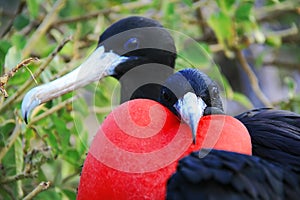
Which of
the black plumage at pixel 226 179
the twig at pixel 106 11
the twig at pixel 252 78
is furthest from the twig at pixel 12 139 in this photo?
the twig at pixel 252 78

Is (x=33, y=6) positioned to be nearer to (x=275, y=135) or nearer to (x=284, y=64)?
(x=275, y=135)

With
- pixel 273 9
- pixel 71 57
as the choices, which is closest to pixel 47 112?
pixel 71 57

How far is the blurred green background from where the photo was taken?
154cm

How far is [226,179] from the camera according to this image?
42.3 inches

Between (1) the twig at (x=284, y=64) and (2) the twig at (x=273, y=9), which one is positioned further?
(1) the twig at (x=284, y=64)

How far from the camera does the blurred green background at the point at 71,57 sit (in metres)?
1.54

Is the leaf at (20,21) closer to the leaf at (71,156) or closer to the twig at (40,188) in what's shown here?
the leaf at (71,156)

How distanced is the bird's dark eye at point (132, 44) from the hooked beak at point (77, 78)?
0.11ft

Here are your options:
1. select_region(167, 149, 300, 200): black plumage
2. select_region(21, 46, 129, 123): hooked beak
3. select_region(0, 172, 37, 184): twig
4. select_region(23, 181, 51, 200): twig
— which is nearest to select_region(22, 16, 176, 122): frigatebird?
select_region(21, 46, 129, 123): hooked beak

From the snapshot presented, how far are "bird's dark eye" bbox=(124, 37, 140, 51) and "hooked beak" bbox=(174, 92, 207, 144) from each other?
0.60 metres

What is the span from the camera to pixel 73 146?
5.66 feet

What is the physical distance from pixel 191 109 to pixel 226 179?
0.64 feet

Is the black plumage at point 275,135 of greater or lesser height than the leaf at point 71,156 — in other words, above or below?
below

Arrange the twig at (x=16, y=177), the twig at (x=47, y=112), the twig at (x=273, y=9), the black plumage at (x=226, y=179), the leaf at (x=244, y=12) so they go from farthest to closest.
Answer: the twig at (x=273, y=9), the leaf at (x=244, y=12), the twig at (x=47, y=112), the twig at (x=16, y=177), the black plumage at (x=226, y=179)
